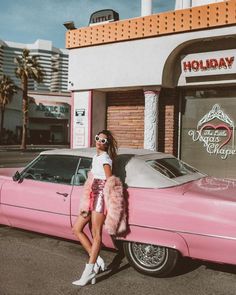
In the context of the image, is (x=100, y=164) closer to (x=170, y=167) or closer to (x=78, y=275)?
(x=170, y=167)

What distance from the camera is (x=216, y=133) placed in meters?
10.2

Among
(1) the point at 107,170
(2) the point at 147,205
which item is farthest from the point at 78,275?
(1) the point at 107,170

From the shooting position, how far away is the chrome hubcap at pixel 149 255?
424cm

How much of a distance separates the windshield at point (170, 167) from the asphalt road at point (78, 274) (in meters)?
1.12

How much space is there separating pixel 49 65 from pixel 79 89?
6649 inches

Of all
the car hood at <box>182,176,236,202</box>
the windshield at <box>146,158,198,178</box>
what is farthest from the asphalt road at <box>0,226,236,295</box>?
the windshield at <box>146,158,198,178</box>

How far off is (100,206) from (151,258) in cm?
83

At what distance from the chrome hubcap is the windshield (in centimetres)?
93

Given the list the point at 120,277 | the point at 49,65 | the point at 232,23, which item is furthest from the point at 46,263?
the point at 49,65

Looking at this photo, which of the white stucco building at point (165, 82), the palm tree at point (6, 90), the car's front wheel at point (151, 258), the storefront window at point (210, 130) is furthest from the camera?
the palm tree at point (6, 90)

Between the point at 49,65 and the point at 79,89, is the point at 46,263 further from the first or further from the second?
the point at 49,65

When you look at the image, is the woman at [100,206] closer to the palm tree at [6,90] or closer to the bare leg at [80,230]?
the bare leg at [80,230]

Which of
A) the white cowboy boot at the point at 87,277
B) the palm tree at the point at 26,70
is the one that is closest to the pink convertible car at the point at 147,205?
the white cowboy boot at the point at 87,277

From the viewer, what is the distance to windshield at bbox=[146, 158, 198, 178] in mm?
4832
